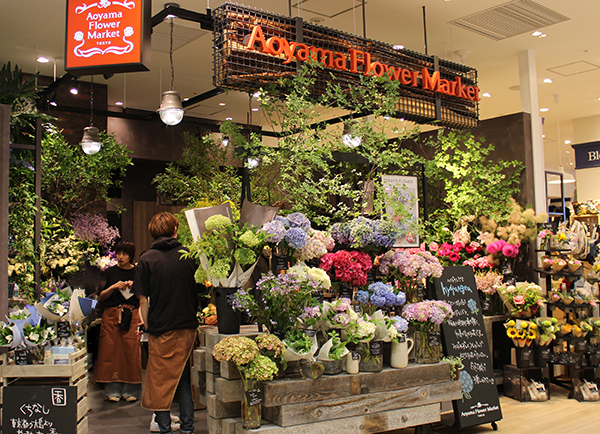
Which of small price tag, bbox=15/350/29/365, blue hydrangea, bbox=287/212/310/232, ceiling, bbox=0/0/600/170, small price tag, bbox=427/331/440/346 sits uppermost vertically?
ceiling, bbox=0/0/600/170

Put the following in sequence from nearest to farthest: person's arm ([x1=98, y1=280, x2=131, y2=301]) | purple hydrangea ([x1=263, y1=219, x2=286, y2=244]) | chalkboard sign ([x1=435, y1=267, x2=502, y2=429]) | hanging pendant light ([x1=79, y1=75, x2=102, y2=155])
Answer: purple hydrangea ([x1=263, y1=219, x2=286, y2=244]) < chalkboard sign ([x1=435, y1=267, x2=502, y2=429]) < person's arm ([x1=98, y1=280, x2=131, y2=301]) < hanging pendant light ([x1=79, y1=75, x2=102, y2=155])

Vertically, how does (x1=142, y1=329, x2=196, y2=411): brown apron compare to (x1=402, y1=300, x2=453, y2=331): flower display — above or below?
below

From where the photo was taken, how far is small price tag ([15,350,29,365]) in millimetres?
3586

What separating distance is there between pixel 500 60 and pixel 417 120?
7.37ft

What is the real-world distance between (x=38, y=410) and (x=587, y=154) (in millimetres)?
9180

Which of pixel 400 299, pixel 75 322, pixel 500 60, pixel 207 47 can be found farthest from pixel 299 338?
pixel 500 60

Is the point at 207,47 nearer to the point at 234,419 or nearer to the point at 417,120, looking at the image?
the point at 417,120

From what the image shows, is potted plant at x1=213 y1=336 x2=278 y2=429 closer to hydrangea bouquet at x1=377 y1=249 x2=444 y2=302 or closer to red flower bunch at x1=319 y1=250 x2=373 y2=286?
red flower bunch at x1=319 y1=250 x2=373 y2=286

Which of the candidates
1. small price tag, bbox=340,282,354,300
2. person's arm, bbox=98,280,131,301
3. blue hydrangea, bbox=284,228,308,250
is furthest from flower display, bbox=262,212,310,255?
person's arm, bbox=98,280,131,301

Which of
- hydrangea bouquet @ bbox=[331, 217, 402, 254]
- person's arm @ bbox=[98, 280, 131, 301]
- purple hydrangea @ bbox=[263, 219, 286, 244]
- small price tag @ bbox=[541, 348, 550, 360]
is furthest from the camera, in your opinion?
small price tag @ bbox=[541, 348, 550, 360]

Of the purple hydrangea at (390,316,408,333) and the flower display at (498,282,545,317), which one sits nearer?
the purple hydrangea at (390,316,408,333)

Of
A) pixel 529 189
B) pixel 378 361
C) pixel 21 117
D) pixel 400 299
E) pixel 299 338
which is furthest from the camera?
pixel 529 189

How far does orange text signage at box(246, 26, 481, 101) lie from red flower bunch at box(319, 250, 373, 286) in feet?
5.74

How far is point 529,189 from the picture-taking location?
6.25m
